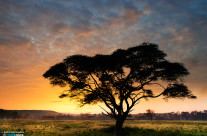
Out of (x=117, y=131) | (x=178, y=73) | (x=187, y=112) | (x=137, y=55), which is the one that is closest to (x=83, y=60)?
(x=137, y=55)

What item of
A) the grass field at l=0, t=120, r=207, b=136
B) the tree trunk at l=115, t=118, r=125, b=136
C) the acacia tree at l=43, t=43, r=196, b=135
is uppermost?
the acacia tree at l=43, t=43, r=196, b=135

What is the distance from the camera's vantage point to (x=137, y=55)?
22.6 m

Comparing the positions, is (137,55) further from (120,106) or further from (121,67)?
(120,106)

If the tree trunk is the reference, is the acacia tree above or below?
above

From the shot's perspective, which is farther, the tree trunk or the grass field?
the grass field

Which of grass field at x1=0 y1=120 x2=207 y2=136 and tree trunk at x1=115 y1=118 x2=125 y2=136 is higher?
tree trunk at x1=115 y1=118 x2=125 y2=136

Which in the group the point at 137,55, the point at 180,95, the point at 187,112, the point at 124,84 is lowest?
the point at 187,112

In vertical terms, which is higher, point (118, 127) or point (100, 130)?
point (118, 127)

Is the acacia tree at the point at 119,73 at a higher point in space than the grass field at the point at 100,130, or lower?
higher

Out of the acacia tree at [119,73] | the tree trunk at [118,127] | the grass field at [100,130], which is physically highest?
the acacia tree at [119,73]

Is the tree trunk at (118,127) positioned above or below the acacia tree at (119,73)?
below

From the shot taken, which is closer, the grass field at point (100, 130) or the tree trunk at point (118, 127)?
the tree trunk at point (118, 127)

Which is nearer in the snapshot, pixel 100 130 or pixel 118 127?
pixel 118 127

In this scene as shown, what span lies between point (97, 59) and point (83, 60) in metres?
2.05
